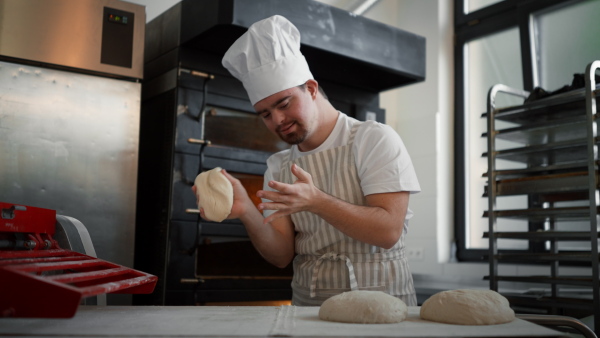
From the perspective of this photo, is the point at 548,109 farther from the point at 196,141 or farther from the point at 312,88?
the point at 196,141

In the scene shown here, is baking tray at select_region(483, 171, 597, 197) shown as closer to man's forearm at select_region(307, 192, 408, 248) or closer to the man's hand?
man's forearm at select_region(307, 192, 408, 248)

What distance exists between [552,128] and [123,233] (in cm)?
181

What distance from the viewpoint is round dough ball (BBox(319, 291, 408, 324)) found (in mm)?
1079

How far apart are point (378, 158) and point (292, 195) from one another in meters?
0.36

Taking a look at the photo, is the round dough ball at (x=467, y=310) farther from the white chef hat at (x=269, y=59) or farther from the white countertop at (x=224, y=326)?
the white chef hat at (x=269, y=59)

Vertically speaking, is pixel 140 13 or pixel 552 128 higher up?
pixel 140 13

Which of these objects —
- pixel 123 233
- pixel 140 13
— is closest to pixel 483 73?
pixel 140 13

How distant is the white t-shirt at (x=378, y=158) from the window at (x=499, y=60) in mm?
1935

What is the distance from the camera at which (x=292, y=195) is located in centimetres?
134

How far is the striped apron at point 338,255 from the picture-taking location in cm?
164

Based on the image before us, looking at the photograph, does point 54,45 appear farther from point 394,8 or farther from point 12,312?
point 394,8

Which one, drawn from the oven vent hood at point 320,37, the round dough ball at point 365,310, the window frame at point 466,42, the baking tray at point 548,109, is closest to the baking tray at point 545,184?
the baking tray at point 548,109

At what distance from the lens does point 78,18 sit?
2064 millimetres

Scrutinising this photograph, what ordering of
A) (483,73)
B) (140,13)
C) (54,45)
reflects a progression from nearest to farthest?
(54,45), (140,13), (483,73)
